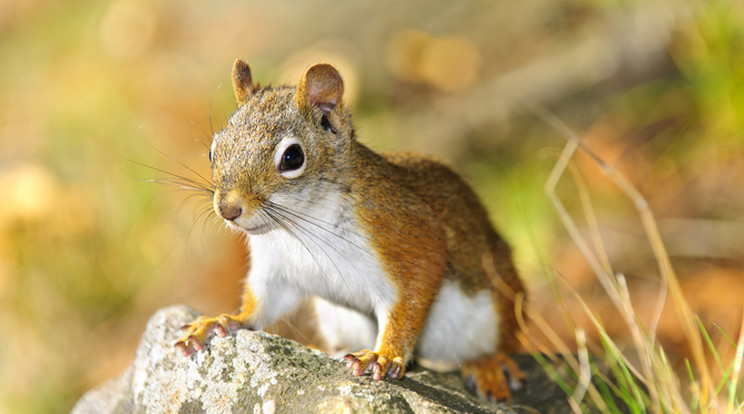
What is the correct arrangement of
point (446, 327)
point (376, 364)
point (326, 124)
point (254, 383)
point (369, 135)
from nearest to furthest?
point (254, 383) → point (376, 364) → point (326, 124) → point (446, 327) → point (369, 135)

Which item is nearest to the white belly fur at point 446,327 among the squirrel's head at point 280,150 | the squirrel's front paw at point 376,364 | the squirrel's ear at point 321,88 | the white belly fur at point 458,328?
the white belly fur at point 458,328

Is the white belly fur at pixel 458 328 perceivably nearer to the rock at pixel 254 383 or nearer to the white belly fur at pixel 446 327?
the white belly fur at pixel 446 327

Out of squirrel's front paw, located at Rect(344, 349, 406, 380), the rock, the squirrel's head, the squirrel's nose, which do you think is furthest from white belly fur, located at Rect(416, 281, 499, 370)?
the squirrel's nose

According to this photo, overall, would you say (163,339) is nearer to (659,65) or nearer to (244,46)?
(659,65)

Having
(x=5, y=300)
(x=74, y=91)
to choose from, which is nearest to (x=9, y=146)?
(x=74, y=91)

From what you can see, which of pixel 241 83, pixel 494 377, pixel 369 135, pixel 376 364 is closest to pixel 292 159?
pixel 241 83

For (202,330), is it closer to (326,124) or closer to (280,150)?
(280,150)

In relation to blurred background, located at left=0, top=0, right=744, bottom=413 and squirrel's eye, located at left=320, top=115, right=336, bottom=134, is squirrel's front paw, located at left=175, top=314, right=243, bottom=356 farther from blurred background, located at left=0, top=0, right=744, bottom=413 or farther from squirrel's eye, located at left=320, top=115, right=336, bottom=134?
blurred background, located at left=0, top=0, right=744, bottom=413
